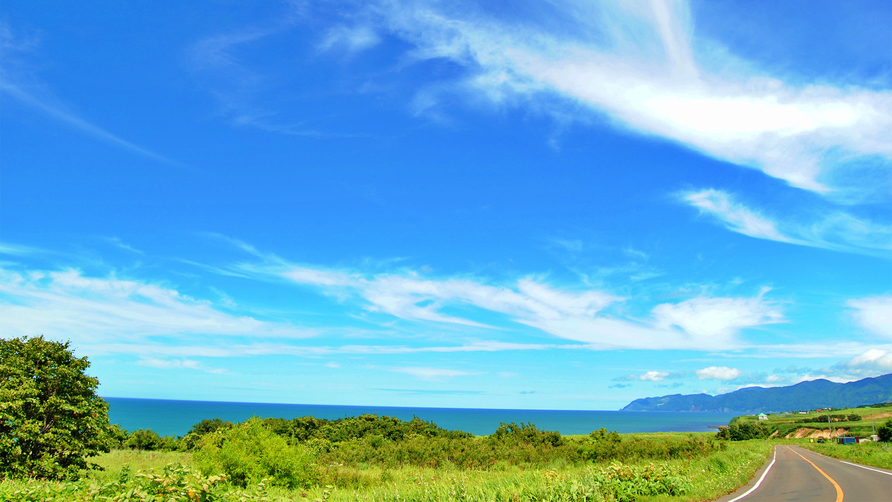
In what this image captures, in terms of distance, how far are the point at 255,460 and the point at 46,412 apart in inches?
288

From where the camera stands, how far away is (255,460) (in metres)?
17.7

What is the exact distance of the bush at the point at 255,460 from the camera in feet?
56.9

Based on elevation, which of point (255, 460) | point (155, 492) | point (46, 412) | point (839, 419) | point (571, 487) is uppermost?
point (46, 412)

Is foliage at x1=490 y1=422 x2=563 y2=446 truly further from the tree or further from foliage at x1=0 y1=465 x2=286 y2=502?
foliage at x1=0 y1=465 x2=286 y2=502

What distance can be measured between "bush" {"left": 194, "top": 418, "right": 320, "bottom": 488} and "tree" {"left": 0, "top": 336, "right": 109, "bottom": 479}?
398 cm

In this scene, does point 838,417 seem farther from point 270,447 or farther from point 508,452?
point 270,447

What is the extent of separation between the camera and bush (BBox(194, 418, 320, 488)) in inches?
682

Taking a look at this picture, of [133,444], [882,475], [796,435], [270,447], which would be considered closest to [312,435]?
[133,444]

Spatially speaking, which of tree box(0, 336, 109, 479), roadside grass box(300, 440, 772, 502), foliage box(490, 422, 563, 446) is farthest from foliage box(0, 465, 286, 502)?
foliage box(490, 422, 563, 446)

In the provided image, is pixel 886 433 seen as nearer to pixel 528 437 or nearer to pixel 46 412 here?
pixel 528 437

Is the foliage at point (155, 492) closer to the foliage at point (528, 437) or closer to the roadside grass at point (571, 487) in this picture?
the roadside grass at point (571, 487)

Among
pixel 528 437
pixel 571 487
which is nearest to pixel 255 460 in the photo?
pixel 571 487

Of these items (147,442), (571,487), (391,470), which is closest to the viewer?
(571,487)

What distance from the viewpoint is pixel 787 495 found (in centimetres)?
1614
